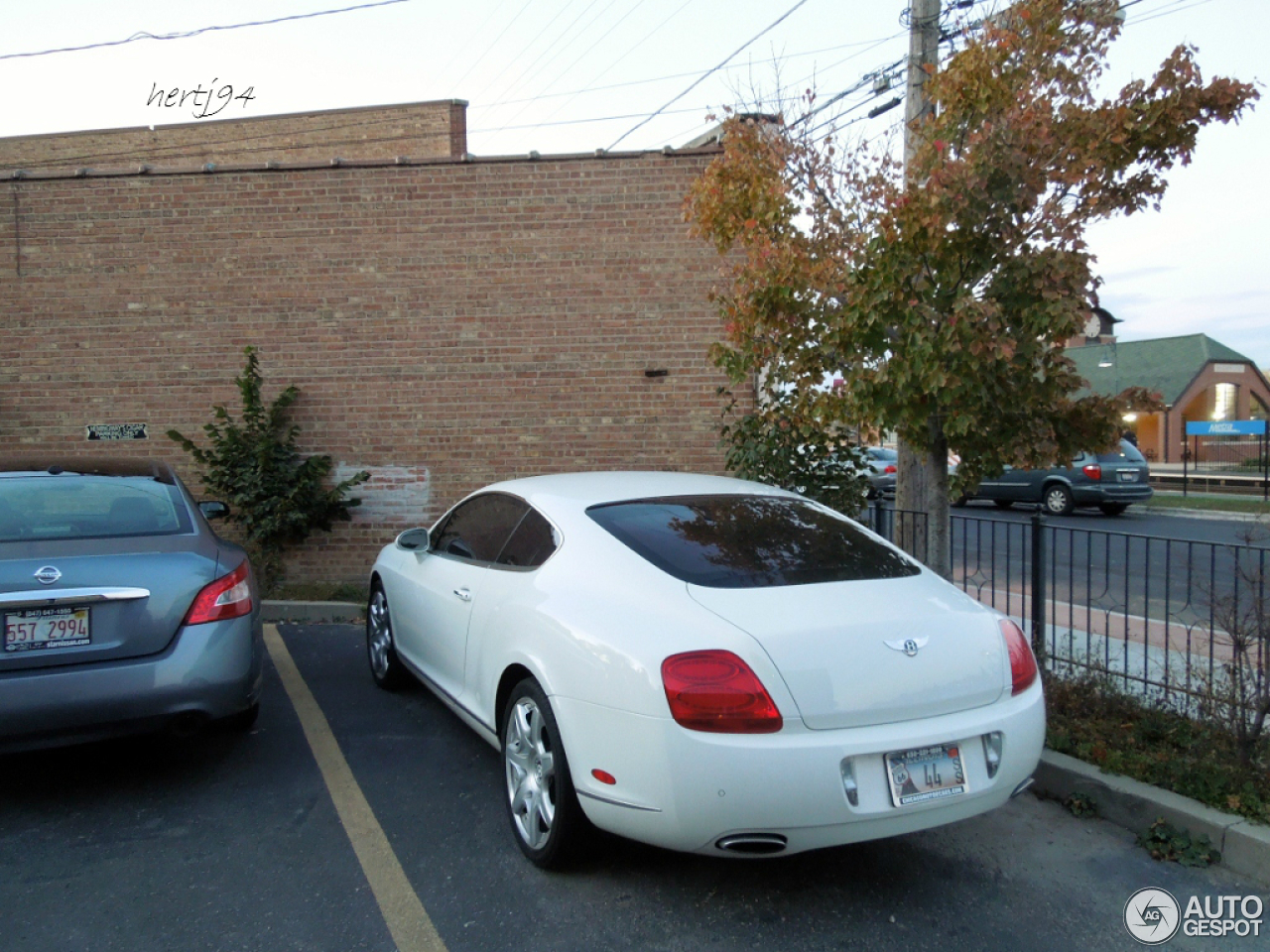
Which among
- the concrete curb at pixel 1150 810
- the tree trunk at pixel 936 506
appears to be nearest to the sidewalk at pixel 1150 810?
the concrete curb at pixel 1150 810

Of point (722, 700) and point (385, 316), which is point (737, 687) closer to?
point (722, 700)

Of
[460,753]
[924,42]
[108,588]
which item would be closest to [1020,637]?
[460,753]

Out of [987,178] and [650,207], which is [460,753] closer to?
[987,178]

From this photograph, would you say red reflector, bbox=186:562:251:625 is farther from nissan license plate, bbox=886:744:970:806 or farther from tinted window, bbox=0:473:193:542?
nissan license plate, bbox=886:744:970:806

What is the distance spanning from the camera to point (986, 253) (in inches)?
200

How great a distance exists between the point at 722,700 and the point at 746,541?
1060 millimetres

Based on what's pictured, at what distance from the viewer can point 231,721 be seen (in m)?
5.23

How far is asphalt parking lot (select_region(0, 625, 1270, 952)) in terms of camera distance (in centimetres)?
325

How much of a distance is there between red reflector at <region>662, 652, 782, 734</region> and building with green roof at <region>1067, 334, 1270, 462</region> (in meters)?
41.8

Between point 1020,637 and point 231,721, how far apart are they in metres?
3.95

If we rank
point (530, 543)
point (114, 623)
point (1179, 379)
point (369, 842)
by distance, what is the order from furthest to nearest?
point (1179, 379) < point (530, 543) < point (114, 623) < point (369, 842)

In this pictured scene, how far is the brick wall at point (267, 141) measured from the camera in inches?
791

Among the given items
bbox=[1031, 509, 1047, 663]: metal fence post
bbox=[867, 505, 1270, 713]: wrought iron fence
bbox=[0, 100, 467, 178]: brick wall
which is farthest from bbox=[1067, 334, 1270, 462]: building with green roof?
bbox=[1031, 509, 1047, 663]: metal fence post

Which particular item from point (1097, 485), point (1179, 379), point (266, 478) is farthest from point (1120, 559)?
point (1179, 379)
